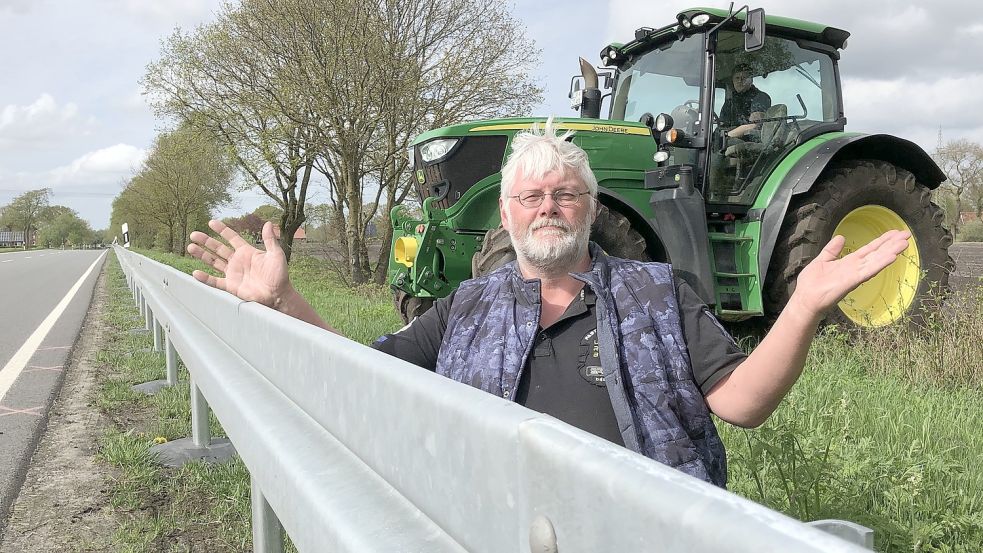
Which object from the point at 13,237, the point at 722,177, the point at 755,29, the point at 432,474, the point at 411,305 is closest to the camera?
A: the point at 432,474

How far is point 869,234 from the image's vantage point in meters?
6.75

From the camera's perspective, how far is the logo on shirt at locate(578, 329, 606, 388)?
7.09 feet

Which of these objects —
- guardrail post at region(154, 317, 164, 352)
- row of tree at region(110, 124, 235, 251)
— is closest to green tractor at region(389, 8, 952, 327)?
guardrail post at region(154, 317, 164, 352)

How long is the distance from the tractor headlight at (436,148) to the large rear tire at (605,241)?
1.32m

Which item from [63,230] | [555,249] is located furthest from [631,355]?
[63,230]

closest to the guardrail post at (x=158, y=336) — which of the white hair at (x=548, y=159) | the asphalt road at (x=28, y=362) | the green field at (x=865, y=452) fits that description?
the asphalt road at (x=28, y=362)

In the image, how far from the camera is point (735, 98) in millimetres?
6191

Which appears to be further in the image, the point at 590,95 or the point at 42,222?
the point at 42,222

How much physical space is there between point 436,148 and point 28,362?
4.09 meters

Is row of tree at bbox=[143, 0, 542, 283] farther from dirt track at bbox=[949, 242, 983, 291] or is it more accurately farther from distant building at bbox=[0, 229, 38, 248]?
distant building at bbox=[0, 229, 38, 248]

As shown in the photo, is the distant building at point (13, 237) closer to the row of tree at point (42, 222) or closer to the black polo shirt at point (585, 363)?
the row of tree at point (42, 222)

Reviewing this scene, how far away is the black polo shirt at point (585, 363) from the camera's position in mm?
2135

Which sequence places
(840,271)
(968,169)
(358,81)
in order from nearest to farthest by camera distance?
(840,271)
(358,81)
(968,169)

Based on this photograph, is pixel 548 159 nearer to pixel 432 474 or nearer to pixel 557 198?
pixel 557 198
